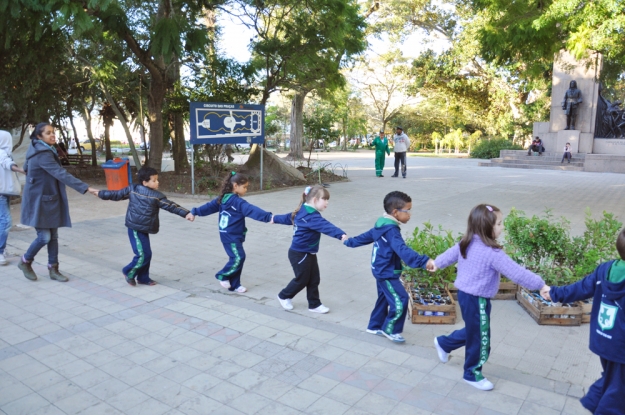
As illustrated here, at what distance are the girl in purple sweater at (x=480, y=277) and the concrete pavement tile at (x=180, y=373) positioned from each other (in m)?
1.95

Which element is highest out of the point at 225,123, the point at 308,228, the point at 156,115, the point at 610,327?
the point at 156,115

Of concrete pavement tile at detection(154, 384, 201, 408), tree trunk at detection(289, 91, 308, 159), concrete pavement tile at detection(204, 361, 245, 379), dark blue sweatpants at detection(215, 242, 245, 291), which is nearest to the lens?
concrete pavement tile at detection(154, 384, 201, 408)

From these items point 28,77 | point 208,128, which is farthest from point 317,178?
point 28,77

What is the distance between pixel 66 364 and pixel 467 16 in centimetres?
Result: 3137

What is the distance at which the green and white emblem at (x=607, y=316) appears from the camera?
9.10 feet

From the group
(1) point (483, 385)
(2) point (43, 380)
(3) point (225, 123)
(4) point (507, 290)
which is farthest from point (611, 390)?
(3) point (225, 123)

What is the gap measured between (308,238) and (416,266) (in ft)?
4.05

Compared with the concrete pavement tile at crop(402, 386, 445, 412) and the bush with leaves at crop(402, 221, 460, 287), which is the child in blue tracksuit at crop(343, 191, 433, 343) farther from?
the bush with leaves at crop(402, 221, 460, 287)

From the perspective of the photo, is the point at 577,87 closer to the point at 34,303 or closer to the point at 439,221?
the point at 439,221

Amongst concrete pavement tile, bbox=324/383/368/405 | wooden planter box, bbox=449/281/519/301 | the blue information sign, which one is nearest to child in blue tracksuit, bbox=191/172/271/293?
concrete pavement tile, bbox=324/383/368/405

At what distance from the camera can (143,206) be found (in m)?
5.41

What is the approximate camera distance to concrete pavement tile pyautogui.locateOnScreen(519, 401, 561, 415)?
10.1 ft

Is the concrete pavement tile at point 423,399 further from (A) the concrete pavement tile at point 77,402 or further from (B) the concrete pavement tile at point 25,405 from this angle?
(B) the concrete pavement tile at point 25,405

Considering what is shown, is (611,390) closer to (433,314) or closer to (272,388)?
(433,314)
